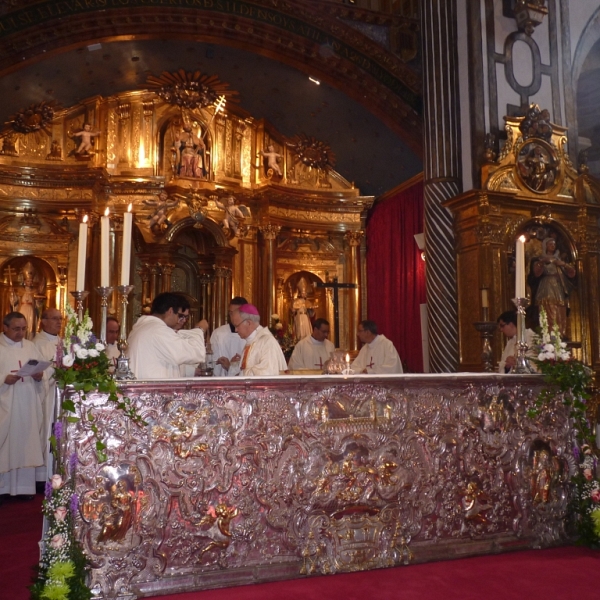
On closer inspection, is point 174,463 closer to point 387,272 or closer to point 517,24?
point 517,24

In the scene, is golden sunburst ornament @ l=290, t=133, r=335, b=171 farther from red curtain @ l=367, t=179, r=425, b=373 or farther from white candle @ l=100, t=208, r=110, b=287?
white candle @ l=100, t=208, r=110, b=287

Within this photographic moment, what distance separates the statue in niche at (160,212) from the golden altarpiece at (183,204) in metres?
0.03

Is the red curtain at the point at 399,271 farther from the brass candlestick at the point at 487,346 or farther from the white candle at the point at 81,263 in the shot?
the white candle at the point at 81,263

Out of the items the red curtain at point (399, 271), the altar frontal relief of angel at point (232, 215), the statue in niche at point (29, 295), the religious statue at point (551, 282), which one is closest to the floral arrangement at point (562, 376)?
the religious statue at point (551, 282)

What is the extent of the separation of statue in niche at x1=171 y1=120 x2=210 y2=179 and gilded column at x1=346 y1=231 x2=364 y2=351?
336cm

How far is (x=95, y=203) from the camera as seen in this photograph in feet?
42.4

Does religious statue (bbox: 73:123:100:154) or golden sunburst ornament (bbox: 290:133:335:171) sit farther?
golden sunburst ornament (bbox: 290:133:335:171)

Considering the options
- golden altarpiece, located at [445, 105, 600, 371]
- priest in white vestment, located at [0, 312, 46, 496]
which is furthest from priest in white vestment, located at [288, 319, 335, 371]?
priest in white vestment, located at [0, 312, 46, 496]

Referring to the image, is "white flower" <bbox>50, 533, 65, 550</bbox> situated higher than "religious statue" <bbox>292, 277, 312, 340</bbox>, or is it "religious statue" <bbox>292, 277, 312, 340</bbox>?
"religious statue" <bbox>292, 277, 312, 340</bbox>

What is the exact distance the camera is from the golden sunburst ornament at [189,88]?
43.7 feet

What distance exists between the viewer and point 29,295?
12555mm

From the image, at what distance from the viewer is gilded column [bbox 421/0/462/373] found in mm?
9148

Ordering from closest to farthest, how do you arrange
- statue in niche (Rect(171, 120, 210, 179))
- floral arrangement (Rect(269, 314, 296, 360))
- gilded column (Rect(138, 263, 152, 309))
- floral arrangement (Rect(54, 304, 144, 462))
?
floral arrangement (Rect(54, 304, 144, 462)) → floral arrangement (Rect(269, 314, 296, 360)) → gilded column (Rect(138, 263, 152, 309)) → statue in niche (Rect(171, 120, 210, 179))

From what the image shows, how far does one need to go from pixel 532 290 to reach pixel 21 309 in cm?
884
